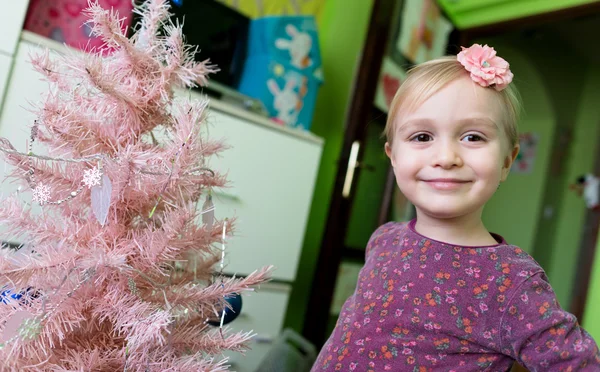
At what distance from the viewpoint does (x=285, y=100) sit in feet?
5.59

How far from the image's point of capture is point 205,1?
1.57 metres

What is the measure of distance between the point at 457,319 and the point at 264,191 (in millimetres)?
847

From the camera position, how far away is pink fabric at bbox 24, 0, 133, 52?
3.88 ft

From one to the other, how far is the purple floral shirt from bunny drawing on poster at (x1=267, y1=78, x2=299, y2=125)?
1029 millimetres

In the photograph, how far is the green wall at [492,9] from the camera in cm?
218

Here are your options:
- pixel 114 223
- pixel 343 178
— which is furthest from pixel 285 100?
pixel 114 223

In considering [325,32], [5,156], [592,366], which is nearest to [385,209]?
[325,32]

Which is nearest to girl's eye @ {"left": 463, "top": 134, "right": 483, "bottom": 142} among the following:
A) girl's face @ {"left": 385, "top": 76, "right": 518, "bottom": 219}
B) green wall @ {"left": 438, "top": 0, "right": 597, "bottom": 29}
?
girl's face @ {"left": 385, "top": 76, "right": 518, "bottom": 219}

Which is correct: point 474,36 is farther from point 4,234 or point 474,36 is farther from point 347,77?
Answer: point 4,234

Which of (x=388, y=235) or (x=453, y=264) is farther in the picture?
(x=388, y=235)

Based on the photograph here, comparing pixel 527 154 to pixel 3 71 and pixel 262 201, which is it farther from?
pixel 3 71

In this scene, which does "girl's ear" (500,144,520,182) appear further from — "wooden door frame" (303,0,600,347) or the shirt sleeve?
"wooden door frame" (303,0,600,347)

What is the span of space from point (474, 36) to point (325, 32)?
869 millimetres

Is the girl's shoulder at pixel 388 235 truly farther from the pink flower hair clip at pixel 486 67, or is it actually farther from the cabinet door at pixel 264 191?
the cabinet door at pixel 264 191
